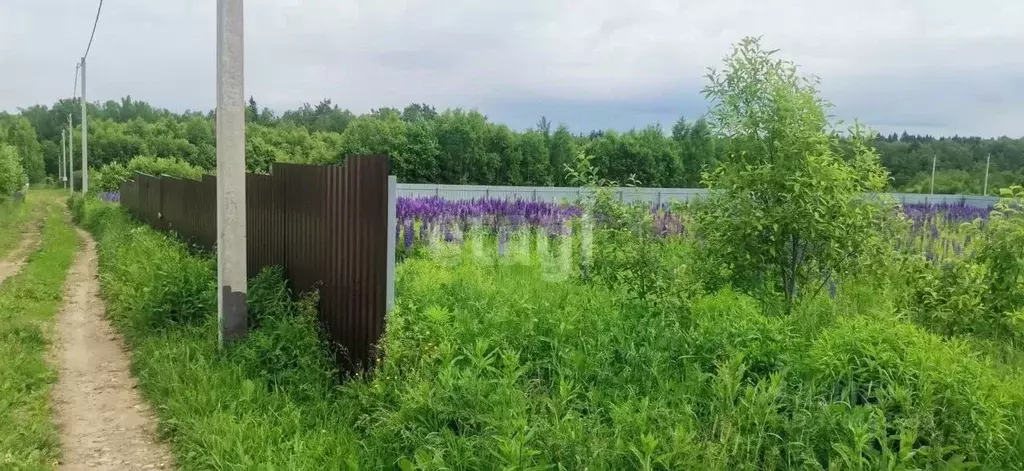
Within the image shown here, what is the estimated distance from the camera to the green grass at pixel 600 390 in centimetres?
345

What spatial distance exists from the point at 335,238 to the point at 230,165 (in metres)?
1.19

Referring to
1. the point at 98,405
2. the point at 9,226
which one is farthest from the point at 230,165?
the point at 9,226

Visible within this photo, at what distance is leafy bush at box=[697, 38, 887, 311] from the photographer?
5254 mm

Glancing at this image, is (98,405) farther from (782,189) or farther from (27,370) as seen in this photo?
(782,189)

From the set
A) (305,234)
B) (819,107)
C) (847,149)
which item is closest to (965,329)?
(847,149)

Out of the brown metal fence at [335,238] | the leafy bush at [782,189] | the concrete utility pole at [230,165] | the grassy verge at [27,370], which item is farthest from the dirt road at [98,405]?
the leafy bush at [782,189]

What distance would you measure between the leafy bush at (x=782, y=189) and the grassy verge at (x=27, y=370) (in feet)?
15.8

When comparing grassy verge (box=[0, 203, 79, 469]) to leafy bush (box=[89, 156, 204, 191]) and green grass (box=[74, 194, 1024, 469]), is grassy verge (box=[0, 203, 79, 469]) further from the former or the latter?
leafy bush (box=[89, 156, 204, 191])

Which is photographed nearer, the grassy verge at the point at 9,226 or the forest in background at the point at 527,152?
the grassy verge at the point at 9,226

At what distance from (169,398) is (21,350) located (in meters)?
2.28

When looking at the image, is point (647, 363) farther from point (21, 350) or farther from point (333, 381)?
point (21, 350)

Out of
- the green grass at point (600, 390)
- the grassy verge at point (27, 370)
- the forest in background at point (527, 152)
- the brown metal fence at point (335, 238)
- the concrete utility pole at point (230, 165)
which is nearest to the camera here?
the green grass at point (600, 390)

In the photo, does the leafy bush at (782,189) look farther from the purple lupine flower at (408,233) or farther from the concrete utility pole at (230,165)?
the purple lupine flower at (408,233)

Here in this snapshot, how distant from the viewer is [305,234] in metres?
6.50
